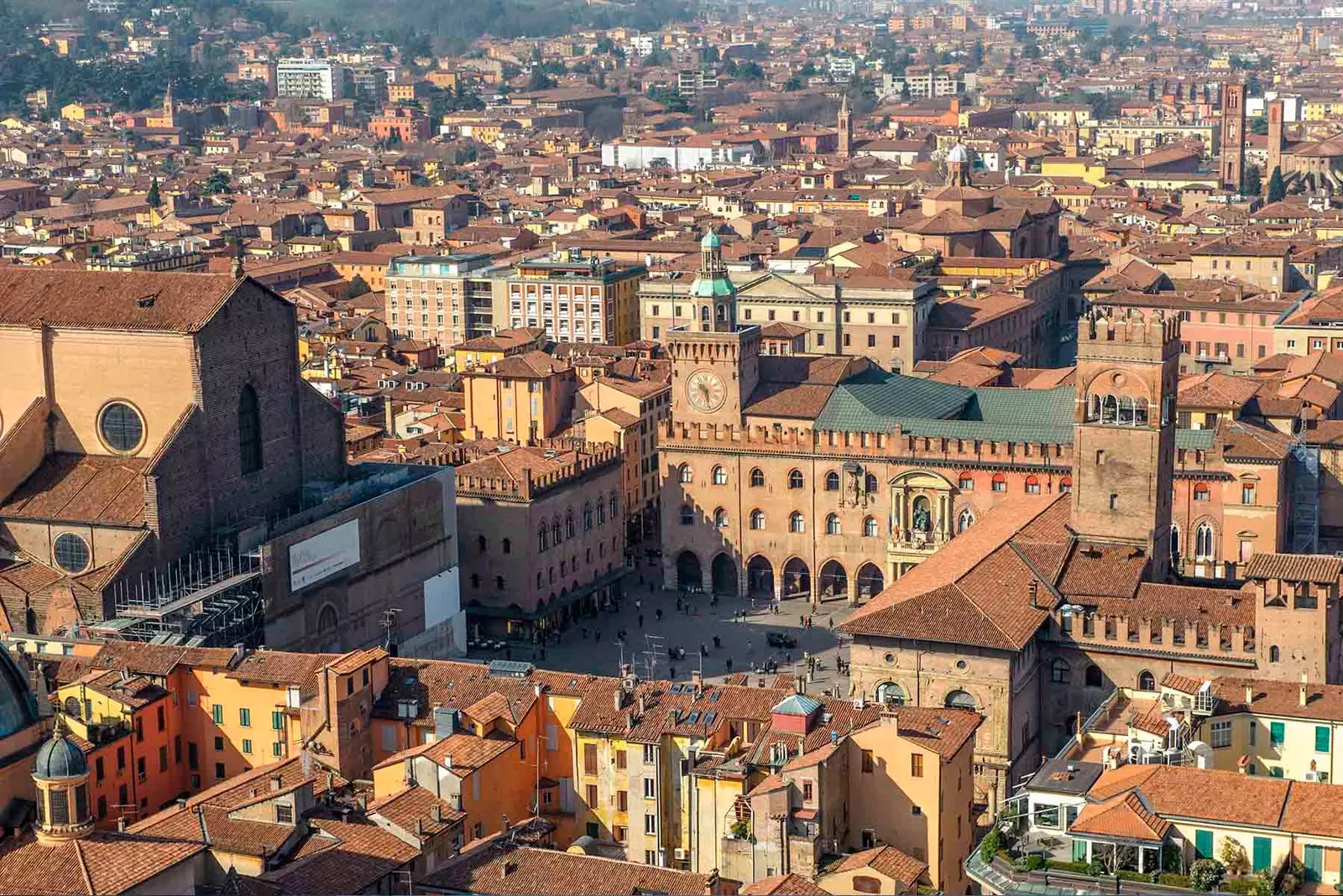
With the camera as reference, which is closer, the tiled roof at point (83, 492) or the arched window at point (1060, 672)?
the arched window at point (1060, 672)

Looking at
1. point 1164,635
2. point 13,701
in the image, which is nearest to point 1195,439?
point 1164,635

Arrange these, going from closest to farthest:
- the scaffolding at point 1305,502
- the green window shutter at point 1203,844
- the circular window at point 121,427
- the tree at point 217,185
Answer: the green window shutter at point 1203,844 → the circular window at point 121,427 → the scaffolding at point 1305,502 → the tree at point 217,185

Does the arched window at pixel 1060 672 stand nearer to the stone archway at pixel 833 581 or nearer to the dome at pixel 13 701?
the stone archway at pixel 833 581

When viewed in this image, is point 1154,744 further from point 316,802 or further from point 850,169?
point 850,169

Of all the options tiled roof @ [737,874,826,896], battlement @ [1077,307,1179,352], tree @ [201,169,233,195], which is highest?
battlement @ [1077,307,1179,352]

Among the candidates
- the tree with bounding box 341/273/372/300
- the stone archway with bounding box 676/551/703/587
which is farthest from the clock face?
the tree with bounding box 341/273/372/300

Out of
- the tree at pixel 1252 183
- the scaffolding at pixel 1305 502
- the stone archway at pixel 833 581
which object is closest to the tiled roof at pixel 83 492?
the stone archway at pixel 833 581

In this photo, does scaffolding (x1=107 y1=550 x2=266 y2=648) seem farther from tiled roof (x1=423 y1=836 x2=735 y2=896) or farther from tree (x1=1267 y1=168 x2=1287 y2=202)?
tree (x1=1267 y1=168 x2=1287 y2=202)

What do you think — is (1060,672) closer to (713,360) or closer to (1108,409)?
(1108,409)
